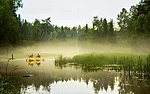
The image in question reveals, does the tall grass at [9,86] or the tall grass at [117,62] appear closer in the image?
the tall grass at [9,86]

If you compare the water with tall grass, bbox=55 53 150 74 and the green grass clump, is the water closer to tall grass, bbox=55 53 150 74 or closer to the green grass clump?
the green grass clump

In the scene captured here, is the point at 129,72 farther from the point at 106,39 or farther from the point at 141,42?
the point at 106,39

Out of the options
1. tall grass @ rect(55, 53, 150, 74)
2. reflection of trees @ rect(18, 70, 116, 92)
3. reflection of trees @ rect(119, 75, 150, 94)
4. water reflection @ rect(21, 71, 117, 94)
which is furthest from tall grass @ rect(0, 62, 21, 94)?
tall grass @ rect(55, 53, 150, 74)

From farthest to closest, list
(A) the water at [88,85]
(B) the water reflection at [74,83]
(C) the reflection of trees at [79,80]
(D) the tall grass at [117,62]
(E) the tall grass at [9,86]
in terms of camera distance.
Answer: (D) the tall grass at [117,62], (C) the reflection of trees at [79,80], (B) the water reflection at [74,83], (A) the water at [88,85], (E) the tall grass at [9,86]

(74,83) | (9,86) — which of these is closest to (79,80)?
(74,83)

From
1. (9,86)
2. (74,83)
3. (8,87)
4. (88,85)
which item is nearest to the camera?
(8,87)

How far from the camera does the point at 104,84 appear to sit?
19.1m

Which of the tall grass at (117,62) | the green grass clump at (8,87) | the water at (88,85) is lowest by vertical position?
the water at (88,85)

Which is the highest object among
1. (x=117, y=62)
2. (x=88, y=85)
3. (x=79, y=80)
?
(x=117, y=62)

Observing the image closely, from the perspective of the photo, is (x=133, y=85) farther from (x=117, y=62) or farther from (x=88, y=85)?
(x=117, y=62)

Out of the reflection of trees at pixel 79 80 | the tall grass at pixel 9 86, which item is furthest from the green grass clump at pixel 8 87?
the reflection of trees at pixel 79 80

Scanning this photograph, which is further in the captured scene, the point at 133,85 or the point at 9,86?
the point at 133,85

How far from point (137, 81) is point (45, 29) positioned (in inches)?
4949

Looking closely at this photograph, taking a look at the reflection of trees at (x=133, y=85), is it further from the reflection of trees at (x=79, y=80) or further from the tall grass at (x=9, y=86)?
the tall grass at (x=9, y=86)
